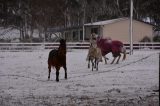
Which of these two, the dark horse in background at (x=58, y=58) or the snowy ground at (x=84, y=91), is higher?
the dark horse in background at (x=58, y=58)

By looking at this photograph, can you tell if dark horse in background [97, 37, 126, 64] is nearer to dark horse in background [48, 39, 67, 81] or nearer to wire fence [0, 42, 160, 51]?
dark horse in background [48, 39, 67, 81]

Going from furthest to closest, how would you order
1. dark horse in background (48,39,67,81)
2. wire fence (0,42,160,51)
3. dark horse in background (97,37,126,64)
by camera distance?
wire fence (0,42,160,51), dark horse in background (97,37,126,64), dark horse in background (48,39,67,81)

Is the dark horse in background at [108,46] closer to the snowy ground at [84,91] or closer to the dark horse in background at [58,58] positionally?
the snowy ground at [84,91]

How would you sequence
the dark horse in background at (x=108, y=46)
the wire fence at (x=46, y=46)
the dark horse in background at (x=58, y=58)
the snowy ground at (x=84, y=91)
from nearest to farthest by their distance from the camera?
the snowy ground at (x=84, y=91) < the dark horse in background at (x=58, y=58) < the dark horse in background at (x=108, y=46) < the wire fence at (x=46, y=46)

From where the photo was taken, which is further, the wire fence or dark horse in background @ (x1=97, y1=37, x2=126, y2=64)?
the wire fence

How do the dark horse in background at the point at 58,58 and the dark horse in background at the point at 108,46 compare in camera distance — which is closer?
the dark horse in background at the point at 58,58

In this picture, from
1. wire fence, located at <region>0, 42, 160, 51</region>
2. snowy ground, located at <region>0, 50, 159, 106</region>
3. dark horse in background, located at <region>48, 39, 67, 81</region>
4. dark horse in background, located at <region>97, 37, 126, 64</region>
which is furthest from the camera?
wire fence, located at <region>0, 42, 160, 51</region>

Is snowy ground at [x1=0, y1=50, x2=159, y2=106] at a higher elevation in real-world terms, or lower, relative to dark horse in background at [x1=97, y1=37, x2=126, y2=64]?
lower

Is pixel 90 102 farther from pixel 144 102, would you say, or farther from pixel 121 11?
pixel 121 11

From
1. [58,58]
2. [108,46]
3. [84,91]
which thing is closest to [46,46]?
[108,46]

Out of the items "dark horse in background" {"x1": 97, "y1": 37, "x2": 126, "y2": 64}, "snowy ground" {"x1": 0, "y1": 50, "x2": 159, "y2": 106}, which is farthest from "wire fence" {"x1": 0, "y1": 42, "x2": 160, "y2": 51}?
"snowy ground" {"x1": 0, "y1": 50, "x2": 159, "y2": 106}

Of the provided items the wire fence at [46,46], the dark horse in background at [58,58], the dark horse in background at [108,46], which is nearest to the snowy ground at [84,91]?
the dark horse in background at [58,58]

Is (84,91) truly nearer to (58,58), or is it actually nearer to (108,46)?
(58,58)

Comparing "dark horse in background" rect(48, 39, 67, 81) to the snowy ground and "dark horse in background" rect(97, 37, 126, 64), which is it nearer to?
the snowy ground
